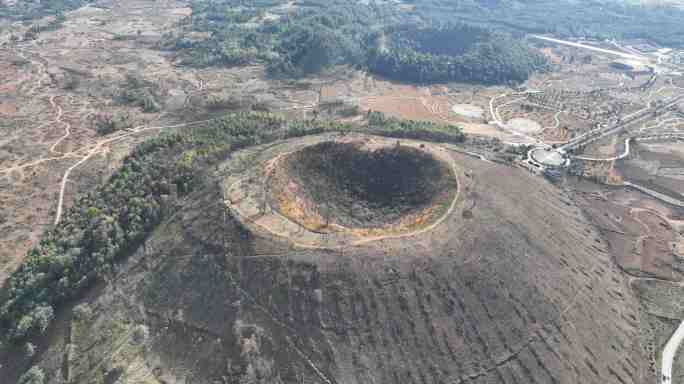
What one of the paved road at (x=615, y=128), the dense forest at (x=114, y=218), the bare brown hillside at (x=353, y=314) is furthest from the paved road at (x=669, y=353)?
the dense forest at (x=114, y=218)

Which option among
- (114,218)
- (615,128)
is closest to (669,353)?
(114,218)

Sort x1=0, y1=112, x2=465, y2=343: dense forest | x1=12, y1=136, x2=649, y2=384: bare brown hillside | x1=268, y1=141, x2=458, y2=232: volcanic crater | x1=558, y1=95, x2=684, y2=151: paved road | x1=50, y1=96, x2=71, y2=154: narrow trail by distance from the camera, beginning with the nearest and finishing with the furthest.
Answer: x1=12, y1=136, x2=649, y2=384: bare brown hillside → x1=0, y1=112, x2=465, y2=343: dense forest → x1=268, y1=141, x2=458, y2=232: volcanic crater → x1=50, y1=96, x2=71, y2=154: narrow trail → x1=558, y1=95, x2=684, y2=151: paved road

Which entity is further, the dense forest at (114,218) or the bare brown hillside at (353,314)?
the dense forest at (114,218)

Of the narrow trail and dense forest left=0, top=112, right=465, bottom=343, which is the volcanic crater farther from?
the narrow trail

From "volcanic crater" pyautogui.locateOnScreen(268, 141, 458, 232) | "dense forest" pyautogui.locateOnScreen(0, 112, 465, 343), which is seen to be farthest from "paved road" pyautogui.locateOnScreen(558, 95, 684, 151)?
"dense forest" pyautogui.locateOnScreen(0, 112, 465, 343)

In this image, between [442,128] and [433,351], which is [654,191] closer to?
[442,128]

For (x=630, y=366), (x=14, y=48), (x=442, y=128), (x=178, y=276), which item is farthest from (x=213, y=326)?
(x=14, y=48)

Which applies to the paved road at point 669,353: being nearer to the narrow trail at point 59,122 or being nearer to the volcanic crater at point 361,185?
the volcanic crater at point 361,185

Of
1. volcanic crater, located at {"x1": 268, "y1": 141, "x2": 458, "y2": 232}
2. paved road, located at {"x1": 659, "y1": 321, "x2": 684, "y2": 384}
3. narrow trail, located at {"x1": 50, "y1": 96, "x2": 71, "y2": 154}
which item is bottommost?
narrow trail, located at {"x1": 50, "y1": 96, "x2": 71, "y2": 154}
